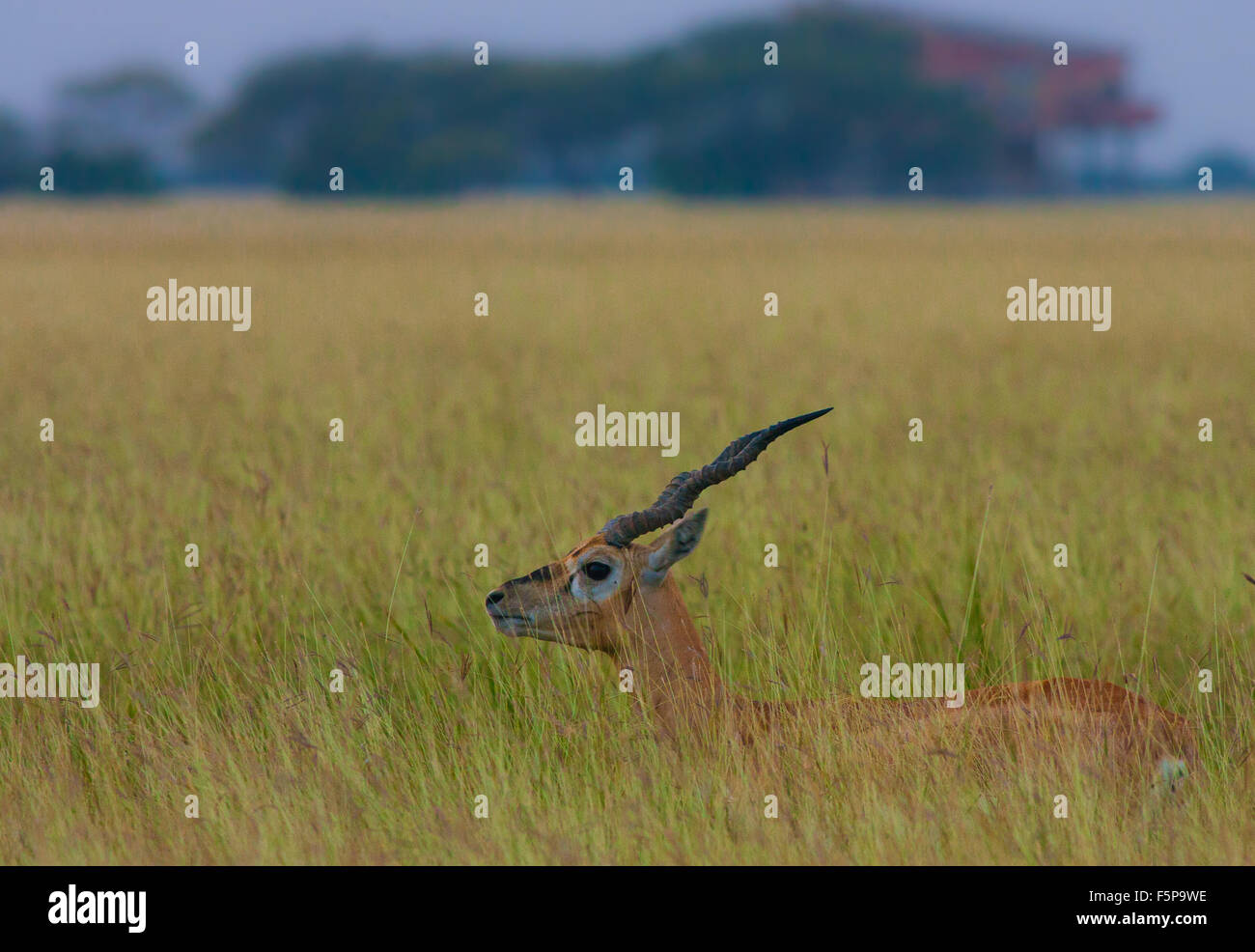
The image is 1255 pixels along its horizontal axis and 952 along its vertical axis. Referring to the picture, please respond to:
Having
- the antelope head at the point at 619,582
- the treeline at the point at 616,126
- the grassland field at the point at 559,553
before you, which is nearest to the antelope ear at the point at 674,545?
the antelope head at the point at 619,582

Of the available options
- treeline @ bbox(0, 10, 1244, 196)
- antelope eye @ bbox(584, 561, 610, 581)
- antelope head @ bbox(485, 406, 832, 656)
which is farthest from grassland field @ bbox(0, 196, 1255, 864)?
treeline @ bbox(0, 10, 1244, 196)

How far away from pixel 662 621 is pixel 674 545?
11.1 inches

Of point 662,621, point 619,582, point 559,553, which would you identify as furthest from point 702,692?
point 559,553

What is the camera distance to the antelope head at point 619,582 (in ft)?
A: 18.2

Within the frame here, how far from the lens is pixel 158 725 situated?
229 inches

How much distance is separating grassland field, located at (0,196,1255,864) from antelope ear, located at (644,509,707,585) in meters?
0.46

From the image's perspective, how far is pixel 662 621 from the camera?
225 inches

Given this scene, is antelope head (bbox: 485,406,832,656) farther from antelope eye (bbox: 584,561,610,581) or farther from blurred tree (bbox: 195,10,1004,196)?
blurred tree (bbox: 195,10,1004,196)

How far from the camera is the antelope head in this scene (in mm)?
5555

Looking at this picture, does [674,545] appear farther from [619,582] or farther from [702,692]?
[702,692]

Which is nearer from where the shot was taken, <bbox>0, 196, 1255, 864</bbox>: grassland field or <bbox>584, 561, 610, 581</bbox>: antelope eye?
<bbox>0, 196, 1255, 864</bbox>: grassland field

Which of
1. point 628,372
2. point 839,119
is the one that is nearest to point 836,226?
point 839,119

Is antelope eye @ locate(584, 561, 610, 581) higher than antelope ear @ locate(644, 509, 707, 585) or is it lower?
lower

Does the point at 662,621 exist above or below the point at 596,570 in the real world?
below
